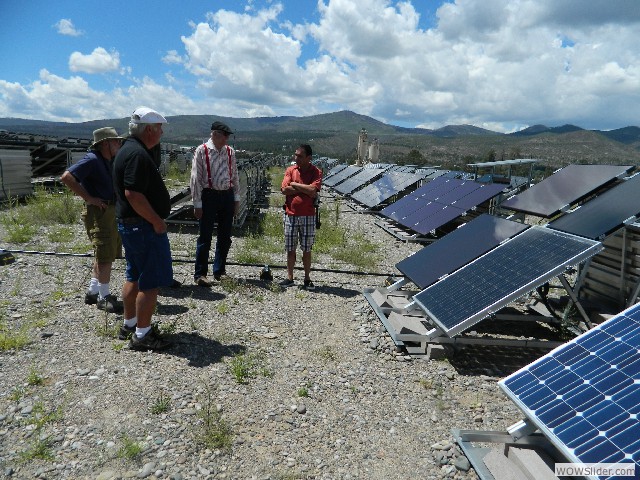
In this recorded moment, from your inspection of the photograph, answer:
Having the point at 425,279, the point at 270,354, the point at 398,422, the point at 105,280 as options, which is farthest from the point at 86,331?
the point at 425,279

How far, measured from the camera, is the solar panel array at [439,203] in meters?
11.1

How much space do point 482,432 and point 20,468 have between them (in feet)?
10.8

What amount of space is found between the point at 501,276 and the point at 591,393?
2.10 metres

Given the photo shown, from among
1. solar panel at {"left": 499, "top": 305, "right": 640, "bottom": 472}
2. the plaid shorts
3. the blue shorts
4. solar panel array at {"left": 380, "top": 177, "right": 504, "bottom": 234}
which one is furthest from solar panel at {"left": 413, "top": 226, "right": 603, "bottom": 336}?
solar panel array at {"left": 380, "top": 177, "right": 504, "bottom": 234}

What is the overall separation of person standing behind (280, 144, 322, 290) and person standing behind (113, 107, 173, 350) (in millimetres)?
2571

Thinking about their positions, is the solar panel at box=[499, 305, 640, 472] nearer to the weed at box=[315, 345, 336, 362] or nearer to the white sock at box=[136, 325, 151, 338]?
the weed at box=[315, 345, 336, 362]

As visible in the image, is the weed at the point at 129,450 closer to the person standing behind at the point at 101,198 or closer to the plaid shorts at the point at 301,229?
the person standing behind at the point at 101,198

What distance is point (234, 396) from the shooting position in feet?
13.1

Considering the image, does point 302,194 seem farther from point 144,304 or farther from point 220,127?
point 144,304

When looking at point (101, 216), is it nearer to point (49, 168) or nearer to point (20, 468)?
point (20, 468)

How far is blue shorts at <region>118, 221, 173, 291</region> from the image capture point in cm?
441

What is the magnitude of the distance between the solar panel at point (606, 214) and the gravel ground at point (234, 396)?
1.56m

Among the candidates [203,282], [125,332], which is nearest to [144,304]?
[125,332]

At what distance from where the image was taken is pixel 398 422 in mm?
3758
